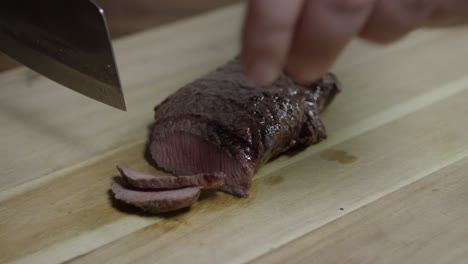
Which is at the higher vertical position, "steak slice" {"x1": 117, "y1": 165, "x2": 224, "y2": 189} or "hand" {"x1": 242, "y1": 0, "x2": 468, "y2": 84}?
"hand" {"x1": 242, "y1": 0, "x2": 468, "y2": 84}

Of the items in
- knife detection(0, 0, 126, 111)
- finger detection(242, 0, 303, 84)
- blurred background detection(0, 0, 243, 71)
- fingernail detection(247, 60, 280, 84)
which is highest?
finger detection(242, 0, 303, 84)

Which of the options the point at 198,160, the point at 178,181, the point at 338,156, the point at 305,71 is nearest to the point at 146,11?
the point at 198,160

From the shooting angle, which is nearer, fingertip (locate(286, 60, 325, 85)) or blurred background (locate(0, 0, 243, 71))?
fingertip (locate(286, 60, 325, 85))

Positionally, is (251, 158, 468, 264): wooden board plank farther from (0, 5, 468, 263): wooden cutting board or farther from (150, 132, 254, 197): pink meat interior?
(150, 132, 254, 197): pink meat interior

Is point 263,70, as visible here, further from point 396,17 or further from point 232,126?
point 232,126

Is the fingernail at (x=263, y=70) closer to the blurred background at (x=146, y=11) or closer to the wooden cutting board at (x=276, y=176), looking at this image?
the wooden cutting board at (x=276, y=176)

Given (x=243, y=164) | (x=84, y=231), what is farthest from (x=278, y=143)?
(x=84, y=231)

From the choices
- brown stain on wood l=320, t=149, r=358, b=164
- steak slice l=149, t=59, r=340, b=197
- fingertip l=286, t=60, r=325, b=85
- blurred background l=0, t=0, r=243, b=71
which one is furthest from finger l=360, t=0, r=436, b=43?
blurred background l=0, t=0, r=243, b=71
